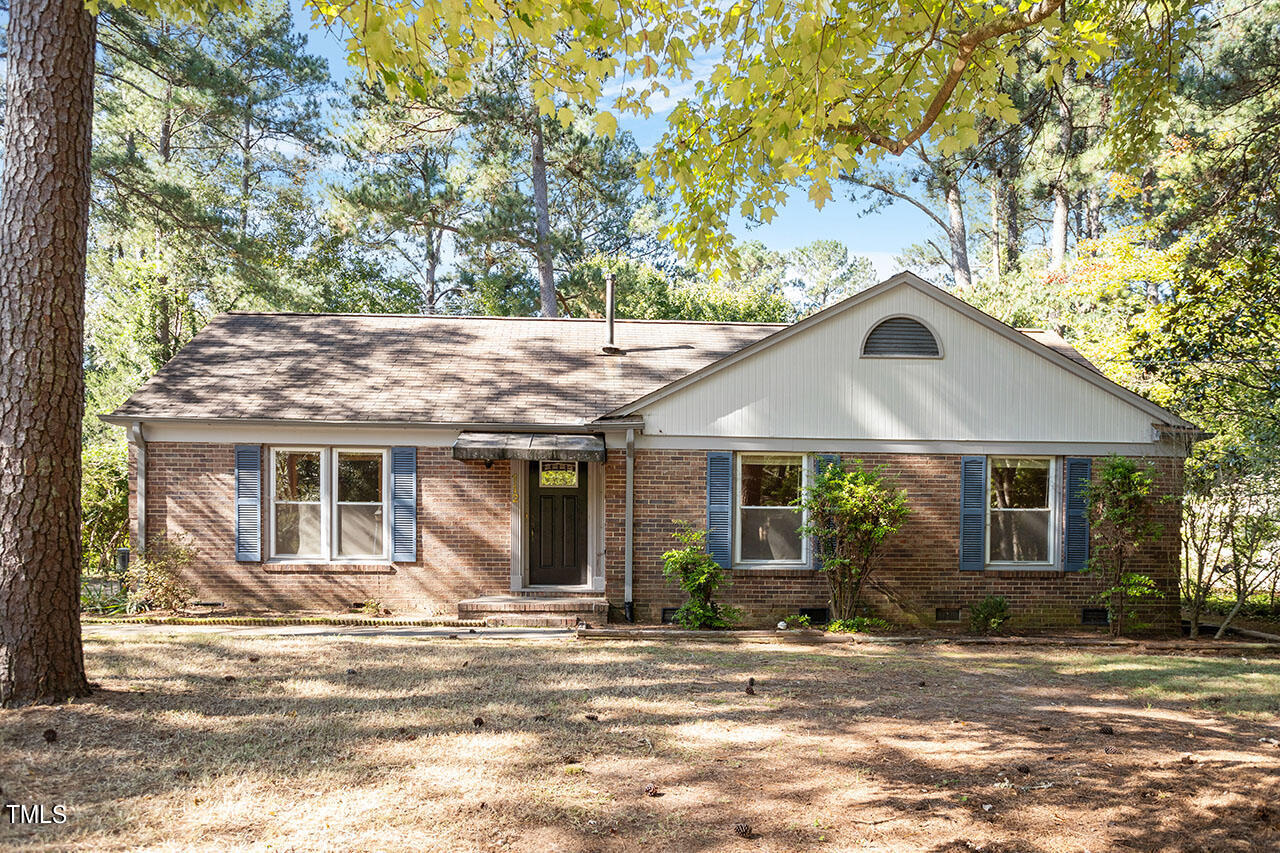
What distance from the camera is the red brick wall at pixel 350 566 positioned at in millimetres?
11359

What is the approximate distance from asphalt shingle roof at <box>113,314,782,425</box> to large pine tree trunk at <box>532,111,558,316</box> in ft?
31.8

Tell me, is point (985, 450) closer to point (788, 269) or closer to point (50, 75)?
point (50, 75)

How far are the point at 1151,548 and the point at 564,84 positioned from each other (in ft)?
33.6

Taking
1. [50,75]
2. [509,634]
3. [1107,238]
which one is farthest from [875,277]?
[50,75]

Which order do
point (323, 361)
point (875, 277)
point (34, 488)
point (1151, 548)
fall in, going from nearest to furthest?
point (34, 488), point (1151, 548), point (323, 361), point (875, 277)

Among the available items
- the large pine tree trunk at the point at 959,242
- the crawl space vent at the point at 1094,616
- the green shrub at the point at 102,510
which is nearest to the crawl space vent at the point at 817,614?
the crawl space vent at the point at 1094,616

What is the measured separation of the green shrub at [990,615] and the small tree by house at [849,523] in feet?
5.07

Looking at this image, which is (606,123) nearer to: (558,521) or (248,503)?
(558,521)

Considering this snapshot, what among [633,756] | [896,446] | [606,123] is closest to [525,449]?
[896,446]

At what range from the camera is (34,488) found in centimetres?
577

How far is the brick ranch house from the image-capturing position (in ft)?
35.9

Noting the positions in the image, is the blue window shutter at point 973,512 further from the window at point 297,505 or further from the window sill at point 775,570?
the window at point 297,505

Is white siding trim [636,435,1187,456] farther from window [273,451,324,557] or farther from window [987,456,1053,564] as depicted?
window [273,451,324,557]

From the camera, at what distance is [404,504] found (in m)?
11.4
